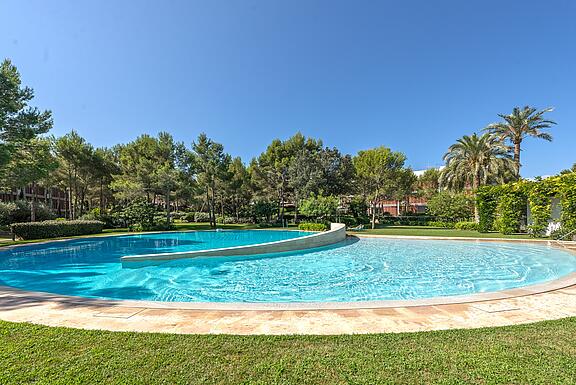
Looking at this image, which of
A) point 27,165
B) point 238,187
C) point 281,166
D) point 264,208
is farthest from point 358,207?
point 27,165

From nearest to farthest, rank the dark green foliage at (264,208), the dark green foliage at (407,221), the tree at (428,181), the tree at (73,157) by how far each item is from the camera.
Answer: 1. the tree at (73,157)
2. the dark green foliage at (264,208)
3. the dark green foliage at (407,221)
4. the tree at (428,181)

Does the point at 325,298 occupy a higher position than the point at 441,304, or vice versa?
the point at 441,304

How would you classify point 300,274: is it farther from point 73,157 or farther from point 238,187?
point 73,157

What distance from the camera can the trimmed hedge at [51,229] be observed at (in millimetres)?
18734

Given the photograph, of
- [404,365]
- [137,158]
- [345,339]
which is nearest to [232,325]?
[345,339]

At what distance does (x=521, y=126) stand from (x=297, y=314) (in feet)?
85.5

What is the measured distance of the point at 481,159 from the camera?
24.6 metres

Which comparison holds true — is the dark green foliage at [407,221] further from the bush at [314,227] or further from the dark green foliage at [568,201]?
the dark green foliage at [568,201]

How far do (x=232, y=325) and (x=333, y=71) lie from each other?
905 inches

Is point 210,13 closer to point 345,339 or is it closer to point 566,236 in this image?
point 345,339

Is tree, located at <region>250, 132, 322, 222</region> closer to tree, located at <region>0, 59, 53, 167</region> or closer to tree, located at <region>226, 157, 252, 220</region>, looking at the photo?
tree, located at <region>226, 157, 252, 220</region>

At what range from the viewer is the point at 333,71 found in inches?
895

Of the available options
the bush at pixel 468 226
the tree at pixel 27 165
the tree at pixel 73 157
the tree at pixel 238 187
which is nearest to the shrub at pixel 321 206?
the tree at pixel 238 187

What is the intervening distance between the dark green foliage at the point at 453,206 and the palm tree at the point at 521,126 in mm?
8090
